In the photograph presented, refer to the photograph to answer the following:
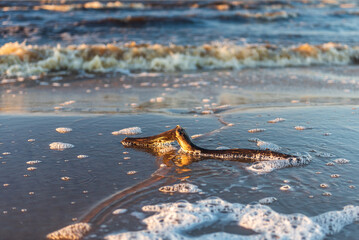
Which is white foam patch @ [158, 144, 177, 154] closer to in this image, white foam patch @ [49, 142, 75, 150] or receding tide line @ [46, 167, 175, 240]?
receding tide line @ [46, 167, 175, 240]

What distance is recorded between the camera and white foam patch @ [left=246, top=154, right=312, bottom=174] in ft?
12.2

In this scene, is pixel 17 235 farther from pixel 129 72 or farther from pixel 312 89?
pixel 129 72

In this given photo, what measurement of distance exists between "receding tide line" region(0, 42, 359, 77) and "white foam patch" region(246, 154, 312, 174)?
6825 millimetres

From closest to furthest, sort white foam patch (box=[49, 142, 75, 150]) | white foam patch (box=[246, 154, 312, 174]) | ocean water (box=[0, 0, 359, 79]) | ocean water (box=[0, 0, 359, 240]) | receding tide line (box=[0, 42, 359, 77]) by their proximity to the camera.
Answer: ocean water (box=[0, 0, 359, 240]) → white foam patch (box=[246, 154, 312, 174]) → white foam patch (box=[49, 142, 75, 150]) → receding tide line (box=[0, 42, 359, 77]) → ocean water (box=[0, 0, 359, 79])

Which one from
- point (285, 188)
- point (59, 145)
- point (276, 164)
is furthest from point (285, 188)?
point (59, 145)

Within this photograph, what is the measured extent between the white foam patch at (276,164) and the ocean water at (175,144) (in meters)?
0.02

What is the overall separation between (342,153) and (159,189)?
1979 mm

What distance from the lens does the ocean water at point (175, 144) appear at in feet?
9.31

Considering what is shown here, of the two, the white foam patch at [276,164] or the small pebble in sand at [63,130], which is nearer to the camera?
the white foam patch at [276,164]

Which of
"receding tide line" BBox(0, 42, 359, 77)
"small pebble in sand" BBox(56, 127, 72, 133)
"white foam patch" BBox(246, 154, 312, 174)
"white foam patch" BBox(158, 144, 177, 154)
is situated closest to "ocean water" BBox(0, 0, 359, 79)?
"receding tide line" BBox(0, 42, 359, 77)

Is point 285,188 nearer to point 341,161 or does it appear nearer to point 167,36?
point 341,161

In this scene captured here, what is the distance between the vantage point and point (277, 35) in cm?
1545

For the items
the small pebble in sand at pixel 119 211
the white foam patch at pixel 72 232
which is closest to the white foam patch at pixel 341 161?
the small pebble in sand at pixel 119 211

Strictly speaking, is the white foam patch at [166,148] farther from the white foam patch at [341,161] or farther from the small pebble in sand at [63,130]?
the white foam patch at [341,161]
